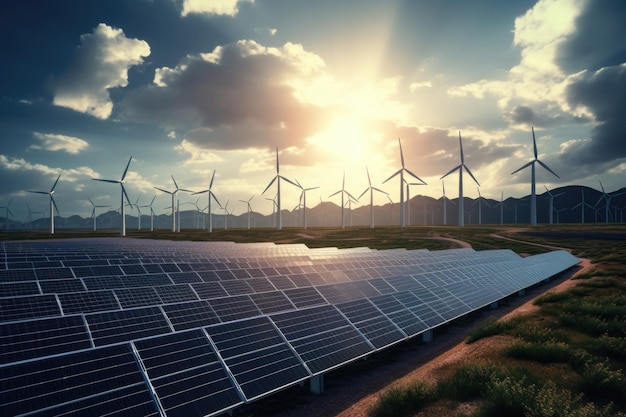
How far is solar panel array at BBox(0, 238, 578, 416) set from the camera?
11984 millimetres

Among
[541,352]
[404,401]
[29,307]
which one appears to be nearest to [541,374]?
[541,352]

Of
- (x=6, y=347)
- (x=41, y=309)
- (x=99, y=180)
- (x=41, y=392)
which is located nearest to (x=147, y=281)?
(x=41, y=309)

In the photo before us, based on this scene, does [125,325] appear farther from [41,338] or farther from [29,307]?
[29,307]

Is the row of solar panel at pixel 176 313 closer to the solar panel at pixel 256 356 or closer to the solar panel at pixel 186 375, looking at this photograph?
the solar panel at pixel 256 356

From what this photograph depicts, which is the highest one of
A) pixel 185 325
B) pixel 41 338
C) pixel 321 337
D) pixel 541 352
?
pixel 41 338

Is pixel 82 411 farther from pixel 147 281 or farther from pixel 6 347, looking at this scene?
pixel 147 281

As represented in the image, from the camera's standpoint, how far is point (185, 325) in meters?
18.4

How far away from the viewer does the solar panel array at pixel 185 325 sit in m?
12.0

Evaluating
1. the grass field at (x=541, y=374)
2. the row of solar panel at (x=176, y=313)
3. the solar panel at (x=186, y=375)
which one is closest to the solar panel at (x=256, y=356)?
the solar panel at (x=186, y=375)

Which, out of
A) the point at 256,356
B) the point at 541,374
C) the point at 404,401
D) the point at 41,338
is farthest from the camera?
the point at 541,374

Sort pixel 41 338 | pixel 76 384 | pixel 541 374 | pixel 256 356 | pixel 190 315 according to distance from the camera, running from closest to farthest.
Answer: pixel 76 384 < pixel 41 338 < pixel 256 356 < pixel 541 374 < pixel 190 315

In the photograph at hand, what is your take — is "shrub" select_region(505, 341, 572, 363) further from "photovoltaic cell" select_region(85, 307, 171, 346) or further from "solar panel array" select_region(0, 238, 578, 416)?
"photovoltaic cell" select_region(85, 307, 171, 346)

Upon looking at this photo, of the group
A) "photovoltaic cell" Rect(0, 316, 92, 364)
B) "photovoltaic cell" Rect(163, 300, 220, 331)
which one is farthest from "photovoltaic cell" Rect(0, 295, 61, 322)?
"photovoltaic cell" Rect(163, 300, 220, 331)

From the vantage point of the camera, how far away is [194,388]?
13.4 metres
